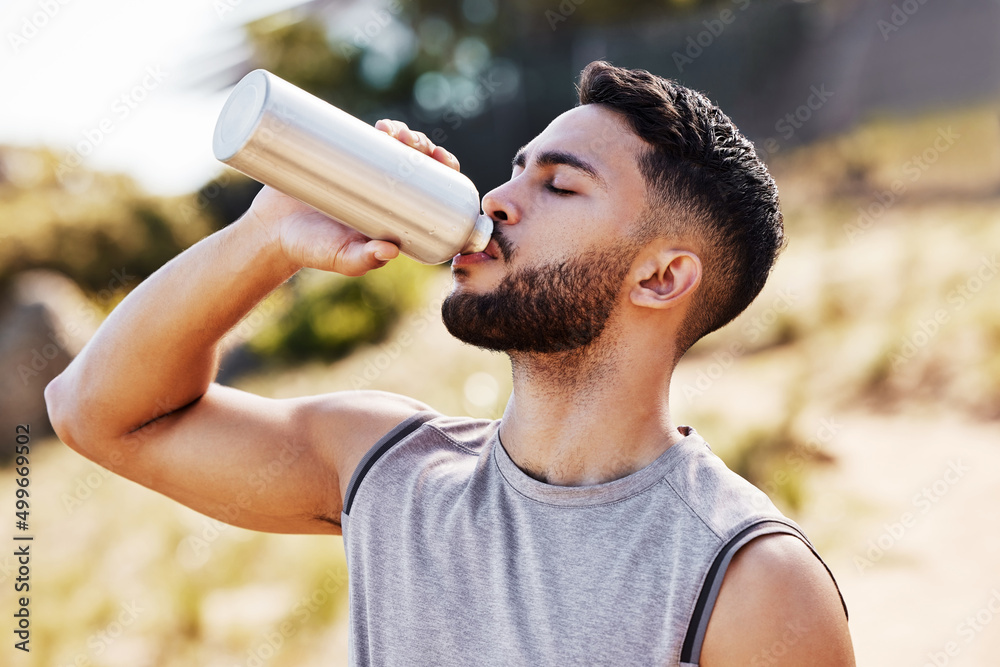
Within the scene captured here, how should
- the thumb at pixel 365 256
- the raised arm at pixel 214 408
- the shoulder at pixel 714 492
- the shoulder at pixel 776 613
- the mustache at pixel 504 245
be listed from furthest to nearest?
the raised arm at pixel 214 408 < the mustache at pixel 504 245 < the thumb at pixel 365 256 < the shoulder at pixel 714 492 < the shoulder at pixel 776 613

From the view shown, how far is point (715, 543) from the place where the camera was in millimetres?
1561

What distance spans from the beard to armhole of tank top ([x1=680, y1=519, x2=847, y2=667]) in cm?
60

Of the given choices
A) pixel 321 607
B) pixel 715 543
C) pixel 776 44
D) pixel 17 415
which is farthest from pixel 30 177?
pixel 715 543

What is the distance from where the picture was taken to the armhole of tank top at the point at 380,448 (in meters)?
2.00

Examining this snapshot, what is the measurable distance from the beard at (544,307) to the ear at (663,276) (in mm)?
55

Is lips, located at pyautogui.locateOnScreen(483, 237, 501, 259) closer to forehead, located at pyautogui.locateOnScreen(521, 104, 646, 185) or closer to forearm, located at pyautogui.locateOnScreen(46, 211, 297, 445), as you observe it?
forehead, located at pyautogui.locateOnScreen(521, 104, 646, 185)

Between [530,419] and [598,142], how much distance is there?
2.27 ft

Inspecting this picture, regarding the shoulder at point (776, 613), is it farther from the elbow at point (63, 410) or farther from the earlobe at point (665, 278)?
the elbow at point (63, 410)

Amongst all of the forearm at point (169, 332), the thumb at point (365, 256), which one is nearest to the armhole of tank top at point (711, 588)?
the thumb at point (365, 256)

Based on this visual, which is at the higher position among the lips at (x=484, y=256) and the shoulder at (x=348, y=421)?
the lips at (x=484, y=256)

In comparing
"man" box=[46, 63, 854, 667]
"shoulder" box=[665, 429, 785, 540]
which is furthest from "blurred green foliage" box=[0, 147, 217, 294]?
"shoulder" box=[665, 429, 785, 540]

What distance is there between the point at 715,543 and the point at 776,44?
11.0 metres

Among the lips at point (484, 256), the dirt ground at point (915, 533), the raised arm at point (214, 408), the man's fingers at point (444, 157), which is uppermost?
the man's fingers at point (444, 157)

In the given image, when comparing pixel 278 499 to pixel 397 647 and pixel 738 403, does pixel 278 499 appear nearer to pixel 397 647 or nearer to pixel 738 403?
pixel 397 647
